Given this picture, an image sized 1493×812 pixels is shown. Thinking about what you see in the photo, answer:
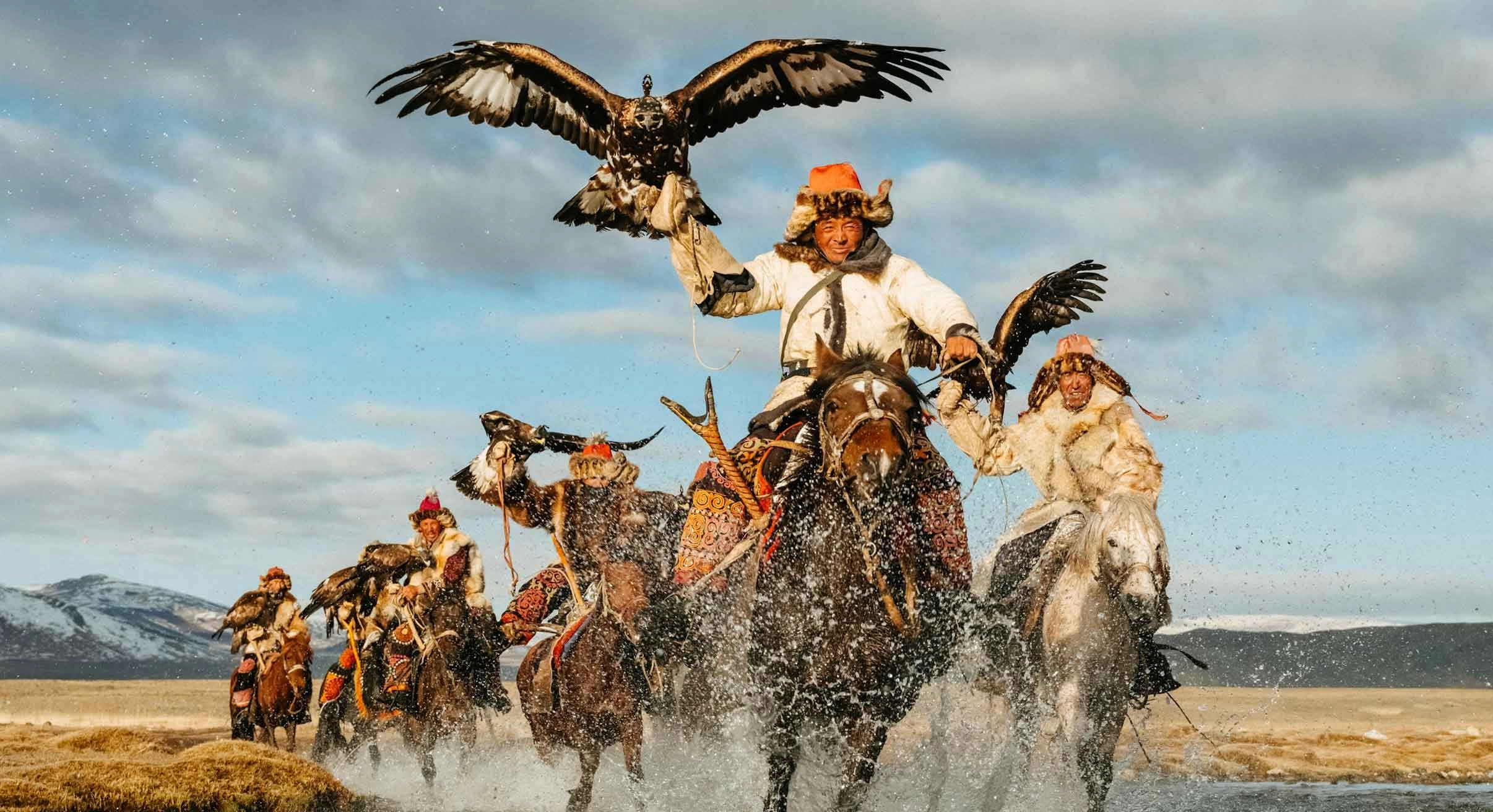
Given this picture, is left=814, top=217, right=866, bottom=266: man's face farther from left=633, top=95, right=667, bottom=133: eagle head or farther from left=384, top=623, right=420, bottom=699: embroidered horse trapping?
left=384, top=623, right=420, bottom=699: embroidered horse trapping

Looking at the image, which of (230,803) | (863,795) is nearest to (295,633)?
(230,803)

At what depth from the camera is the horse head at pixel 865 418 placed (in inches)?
235

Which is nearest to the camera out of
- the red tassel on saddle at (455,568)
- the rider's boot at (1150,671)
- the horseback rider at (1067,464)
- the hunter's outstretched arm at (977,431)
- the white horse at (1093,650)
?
the hunter's outstretched arm at (977,431)

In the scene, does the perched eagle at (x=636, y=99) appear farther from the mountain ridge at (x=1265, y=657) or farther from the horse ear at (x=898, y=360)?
the mountain ridge at (x=1265, y=657)

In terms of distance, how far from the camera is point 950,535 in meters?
6.82

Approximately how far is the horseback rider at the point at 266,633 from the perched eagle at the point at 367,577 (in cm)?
120

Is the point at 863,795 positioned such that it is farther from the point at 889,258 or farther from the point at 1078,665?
the point at 889,258

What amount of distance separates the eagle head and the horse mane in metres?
1.86

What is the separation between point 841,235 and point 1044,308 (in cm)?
177

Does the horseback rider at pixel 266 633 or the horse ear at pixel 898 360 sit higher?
the horse ear at pixel 898 360

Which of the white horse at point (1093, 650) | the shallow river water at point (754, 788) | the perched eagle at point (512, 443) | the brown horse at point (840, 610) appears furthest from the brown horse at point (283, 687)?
the brown horse at point (840, 610)

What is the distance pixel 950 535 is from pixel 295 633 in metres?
12.1

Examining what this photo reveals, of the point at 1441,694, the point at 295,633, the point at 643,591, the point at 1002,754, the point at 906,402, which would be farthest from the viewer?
the point at 1441,694

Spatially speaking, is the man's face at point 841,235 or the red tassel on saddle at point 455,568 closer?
the man's face at point 841,235
